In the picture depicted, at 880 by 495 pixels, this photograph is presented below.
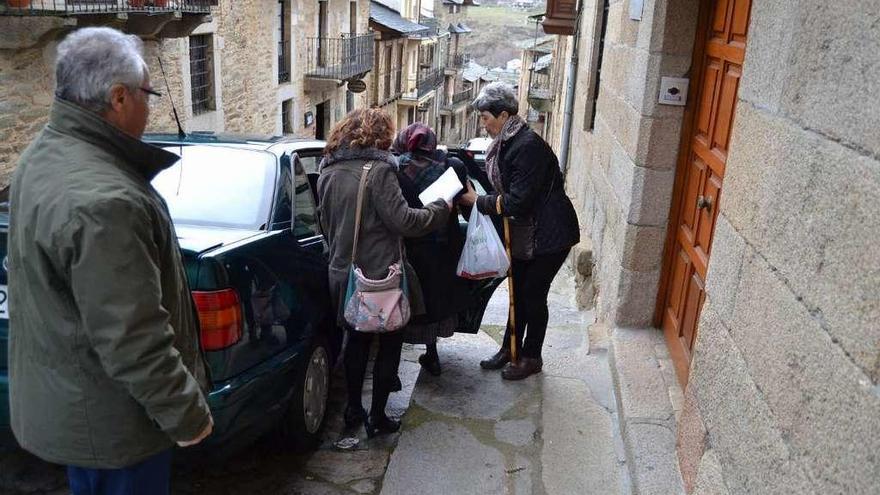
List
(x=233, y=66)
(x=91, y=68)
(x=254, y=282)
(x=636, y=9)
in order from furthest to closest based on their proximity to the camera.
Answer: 1. (x=233, y=66)
2. (x=636, y=9)
3. (x=254, y=282)
4. (x=91, y=68)

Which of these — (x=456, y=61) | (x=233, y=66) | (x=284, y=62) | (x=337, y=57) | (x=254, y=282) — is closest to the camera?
(x=254, y=282)

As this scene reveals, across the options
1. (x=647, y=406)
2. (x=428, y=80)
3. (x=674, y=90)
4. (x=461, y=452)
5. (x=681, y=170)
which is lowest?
(x=428, y=80)

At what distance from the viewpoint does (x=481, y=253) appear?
3857 millimetres

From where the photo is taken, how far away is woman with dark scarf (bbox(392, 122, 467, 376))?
11.8 feet

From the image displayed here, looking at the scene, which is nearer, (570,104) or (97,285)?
(97,285)

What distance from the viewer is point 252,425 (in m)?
3.02

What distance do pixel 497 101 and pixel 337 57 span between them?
800 inches

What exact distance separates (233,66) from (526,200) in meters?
14.1

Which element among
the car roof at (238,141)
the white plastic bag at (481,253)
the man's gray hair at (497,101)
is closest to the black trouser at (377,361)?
the white plastic bag at (481,253)

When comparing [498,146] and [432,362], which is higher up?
[498,146]

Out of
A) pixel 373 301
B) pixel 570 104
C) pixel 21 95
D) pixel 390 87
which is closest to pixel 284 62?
pixel 21 95

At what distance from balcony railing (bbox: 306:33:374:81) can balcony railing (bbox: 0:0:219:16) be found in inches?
342

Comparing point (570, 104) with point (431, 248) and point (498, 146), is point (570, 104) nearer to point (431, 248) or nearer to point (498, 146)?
point (498, 146)

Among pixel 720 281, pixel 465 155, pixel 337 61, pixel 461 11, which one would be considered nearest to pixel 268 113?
pixel 337 61
